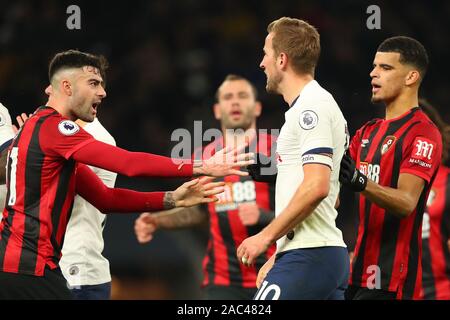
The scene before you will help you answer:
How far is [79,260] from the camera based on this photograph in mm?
6043

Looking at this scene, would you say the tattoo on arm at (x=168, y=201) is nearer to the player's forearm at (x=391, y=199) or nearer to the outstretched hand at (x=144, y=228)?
the player's forearm at (x=391, y=199)

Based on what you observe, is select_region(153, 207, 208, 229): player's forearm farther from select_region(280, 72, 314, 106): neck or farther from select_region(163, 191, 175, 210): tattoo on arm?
select_region(280, 72, 314, 106): neck

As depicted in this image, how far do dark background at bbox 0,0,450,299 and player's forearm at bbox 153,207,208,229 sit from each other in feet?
6.31

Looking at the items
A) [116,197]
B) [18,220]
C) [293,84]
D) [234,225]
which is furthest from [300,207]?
[234,225]

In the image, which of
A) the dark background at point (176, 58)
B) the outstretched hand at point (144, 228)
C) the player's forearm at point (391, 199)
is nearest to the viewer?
the player's forearm at point (391, 199)

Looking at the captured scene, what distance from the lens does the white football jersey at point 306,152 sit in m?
4.63

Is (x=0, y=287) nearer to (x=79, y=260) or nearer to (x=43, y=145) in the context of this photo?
(x=43, y=145)

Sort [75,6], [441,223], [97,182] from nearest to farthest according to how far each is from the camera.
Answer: [97,182], [441,223], [75,6]

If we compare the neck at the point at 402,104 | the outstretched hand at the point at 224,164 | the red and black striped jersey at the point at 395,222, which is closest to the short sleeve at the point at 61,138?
the outstretched hand at the point at 224,164

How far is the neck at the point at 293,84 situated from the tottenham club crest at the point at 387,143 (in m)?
0.87

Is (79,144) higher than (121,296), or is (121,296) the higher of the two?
(79,144)

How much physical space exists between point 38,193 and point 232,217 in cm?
294

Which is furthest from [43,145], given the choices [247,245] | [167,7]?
[167,7]
